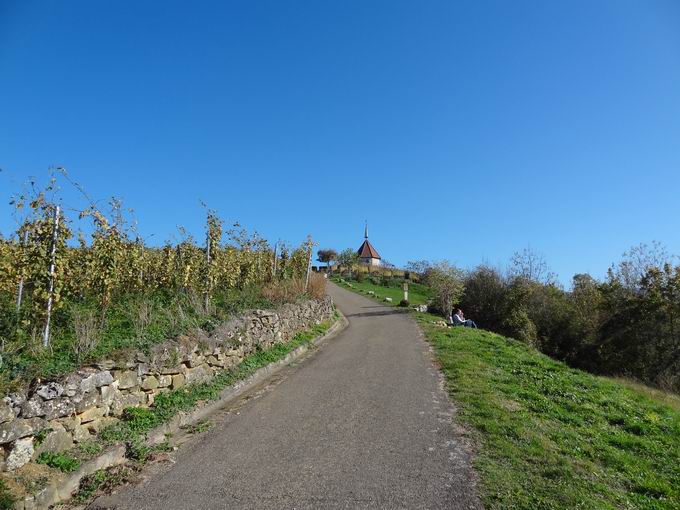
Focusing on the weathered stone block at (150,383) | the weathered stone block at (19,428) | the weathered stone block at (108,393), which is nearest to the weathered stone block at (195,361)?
the weathered stone block at (150,383)

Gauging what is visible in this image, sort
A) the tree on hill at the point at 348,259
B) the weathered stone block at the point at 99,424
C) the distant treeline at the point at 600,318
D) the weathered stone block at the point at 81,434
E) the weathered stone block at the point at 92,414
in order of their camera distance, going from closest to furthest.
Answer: the weathered stone block at the point at 81,434 → the weathered stone block at the point at 92,414 → the weathered stone block at the point at 99,424 → the distant treeline at the point at 600,318 → the tree on hill at the point at 348,259

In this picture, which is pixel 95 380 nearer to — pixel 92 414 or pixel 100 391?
pixel 100 391

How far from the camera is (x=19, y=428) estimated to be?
183 inches

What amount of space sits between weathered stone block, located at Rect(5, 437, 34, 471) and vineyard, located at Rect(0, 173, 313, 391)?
63 cm

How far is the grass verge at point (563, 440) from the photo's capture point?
483cm

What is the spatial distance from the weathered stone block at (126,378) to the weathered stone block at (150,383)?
0.20 meters

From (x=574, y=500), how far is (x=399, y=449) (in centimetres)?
220

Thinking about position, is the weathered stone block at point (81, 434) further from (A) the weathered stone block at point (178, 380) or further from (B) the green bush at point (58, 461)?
(A) the weathered stone block at point (178, 380)

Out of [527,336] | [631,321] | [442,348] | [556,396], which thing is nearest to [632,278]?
[631,321]

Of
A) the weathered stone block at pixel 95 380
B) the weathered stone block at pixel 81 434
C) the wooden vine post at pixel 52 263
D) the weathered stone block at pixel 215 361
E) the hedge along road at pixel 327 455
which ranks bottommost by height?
the hedge along road at pixel 327 455

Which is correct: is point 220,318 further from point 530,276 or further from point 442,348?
point 530,276

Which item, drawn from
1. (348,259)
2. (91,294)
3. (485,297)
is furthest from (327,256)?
(91,294)

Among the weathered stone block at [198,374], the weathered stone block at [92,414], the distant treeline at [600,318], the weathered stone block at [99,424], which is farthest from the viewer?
the distant treeline at [600,318]

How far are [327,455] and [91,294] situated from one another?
25.2 feet
